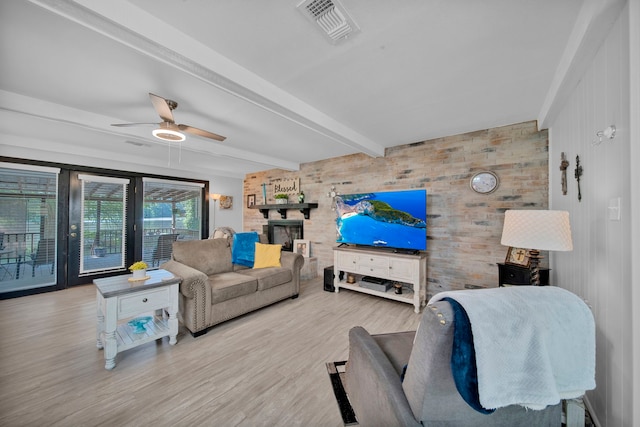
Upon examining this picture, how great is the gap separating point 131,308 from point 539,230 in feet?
11.0

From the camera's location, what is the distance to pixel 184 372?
6.07 ft

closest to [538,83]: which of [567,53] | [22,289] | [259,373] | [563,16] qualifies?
[567,53]

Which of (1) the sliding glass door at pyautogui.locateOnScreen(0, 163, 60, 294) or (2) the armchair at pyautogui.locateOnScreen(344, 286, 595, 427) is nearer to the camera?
(2) the armchair at pyautogui.locateOnScreen(344, 286, 595, 427)

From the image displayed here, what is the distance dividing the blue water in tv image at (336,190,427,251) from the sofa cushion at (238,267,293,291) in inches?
46.3

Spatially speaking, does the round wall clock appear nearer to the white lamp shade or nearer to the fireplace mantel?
the white lamp shade

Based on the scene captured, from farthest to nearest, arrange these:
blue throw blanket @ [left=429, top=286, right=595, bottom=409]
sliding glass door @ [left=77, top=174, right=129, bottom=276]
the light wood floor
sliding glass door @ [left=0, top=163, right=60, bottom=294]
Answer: sliding glass door @ [left=77, top=174, right=129, bottom=276] → sliding glass door @ [left=0, top=163, right=60, bottom=294] → the light wood floor → blue throw blanket @ [left=429, top=286, right=595, bottom=409]

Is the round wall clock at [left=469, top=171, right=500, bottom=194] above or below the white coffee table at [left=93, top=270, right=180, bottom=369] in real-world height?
above

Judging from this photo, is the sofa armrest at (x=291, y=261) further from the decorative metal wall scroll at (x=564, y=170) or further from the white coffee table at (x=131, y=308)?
the decorative metal wall scroll at (x=564, y=170)

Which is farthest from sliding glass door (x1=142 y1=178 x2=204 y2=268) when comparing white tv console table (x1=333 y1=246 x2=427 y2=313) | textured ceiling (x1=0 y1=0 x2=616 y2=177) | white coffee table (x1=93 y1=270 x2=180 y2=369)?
white tv console table (x1=333 y1=246 x2=427 y2=313)

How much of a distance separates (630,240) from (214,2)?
7.83 ft

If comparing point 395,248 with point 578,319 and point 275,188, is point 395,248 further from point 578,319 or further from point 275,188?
point 275,188

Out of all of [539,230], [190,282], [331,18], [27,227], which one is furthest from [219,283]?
[27,227]

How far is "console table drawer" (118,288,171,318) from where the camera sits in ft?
6.54

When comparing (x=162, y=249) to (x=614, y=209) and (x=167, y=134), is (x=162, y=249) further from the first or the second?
(x=614, y=209)
